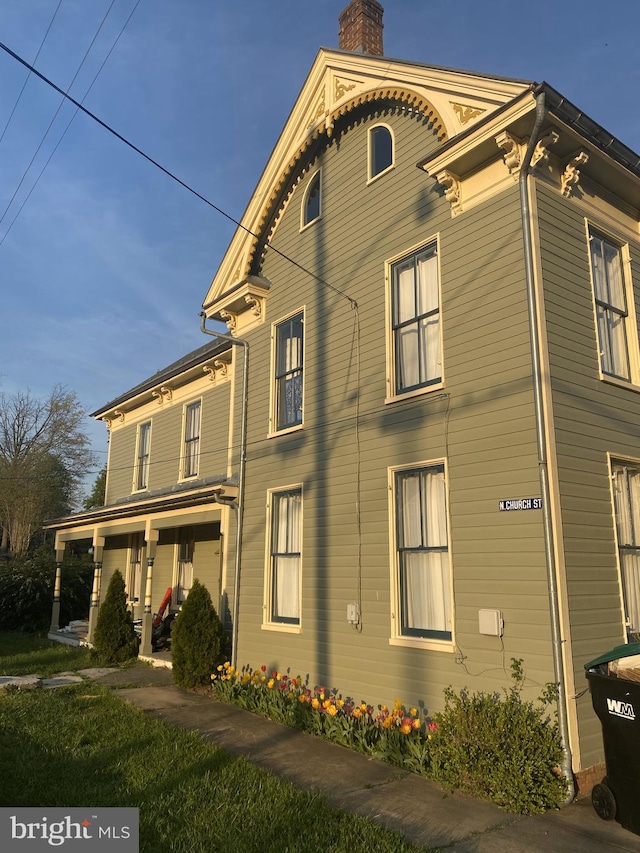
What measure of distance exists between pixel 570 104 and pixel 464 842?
24.4 feet

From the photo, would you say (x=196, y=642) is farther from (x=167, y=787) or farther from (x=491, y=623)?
(x=491, y=623)

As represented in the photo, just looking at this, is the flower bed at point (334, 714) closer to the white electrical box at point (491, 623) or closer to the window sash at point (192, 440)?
the white electrical box at point (491, 623)

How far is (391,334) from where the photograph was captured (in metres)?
9.24

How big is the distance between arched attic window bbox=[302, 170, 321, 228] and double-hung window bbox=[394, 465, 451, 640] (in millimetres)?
5275

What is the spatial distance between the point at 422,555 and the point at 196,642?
5.14m

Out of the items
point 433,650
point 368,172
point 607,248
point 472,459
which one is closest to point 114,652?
point 433,650

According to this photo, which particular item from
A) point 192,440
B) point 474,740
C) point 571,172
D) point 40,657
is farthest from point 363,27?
point 40,657

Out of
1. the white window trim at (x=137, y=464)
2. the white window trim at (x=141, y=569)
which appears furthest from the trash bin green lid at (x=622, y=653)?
the white window trim at (x=141, y=569)

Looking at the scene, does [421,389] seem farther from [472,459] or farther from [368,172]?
[368,172]

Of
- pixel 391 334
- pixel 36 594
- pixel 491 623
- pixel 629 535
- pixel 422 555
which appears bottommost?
pixel 36 594

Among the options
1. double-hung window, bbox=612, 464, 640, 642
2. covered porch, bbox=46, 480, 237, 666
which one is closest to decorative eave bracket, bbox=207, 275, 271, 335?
covered porch, bbox=46, 480, 237, 666

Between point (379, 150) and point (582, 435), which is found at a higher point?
point (379, 150)

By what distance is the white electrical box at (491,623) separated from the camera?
696cm

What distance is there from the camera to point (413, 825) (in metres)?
5.52
